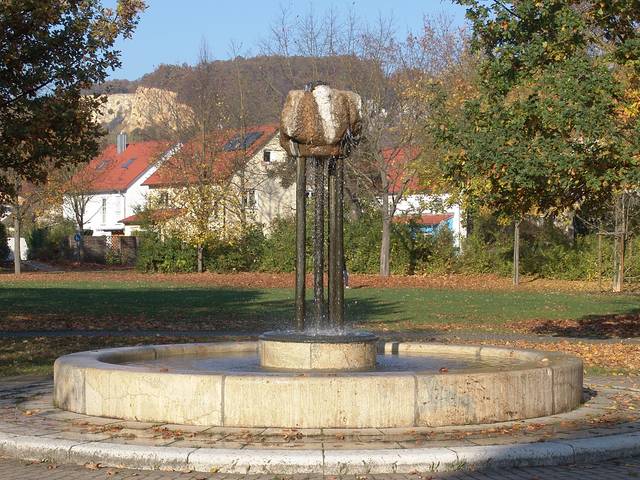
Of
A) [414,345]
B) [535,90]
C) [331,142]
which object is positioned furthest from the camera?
[535,90]

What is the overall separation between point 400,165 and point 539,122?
94.4 feet

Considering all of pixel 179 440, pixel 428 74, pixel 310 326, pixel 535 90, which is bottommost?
pixel 179 440

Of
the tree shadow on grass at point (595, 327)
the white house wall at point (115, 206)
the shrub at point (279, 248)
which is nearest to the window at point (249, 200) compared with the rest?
the shrub at point (279, 248)

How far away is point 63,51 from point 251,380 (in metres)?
11.8

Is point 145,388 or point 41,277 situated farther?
point 41,277

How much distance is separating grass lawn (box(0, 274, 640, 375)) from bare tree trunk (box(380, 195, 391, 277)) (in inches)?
257

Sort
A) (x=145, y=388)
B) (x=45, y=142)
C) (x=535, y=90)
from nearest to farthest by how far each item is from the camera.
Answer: (x=145, y=388) < (x=535, y=90) < (x=45, y=142)

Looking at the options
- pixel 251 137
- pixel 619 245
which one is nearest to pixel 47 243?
pixel 251 137

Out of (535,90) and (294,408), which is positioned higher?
(535,90)

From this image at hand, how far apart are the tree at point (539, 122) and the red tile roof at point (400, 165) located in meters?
26.6

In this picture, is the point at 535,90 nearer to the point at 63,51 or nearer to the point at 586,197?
the point at 586,197

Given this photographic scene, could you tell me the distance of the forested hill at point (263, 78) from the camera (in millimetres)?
49000

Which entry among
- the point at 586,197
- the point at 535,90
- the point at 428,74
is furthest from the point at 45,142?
the point at 428,74

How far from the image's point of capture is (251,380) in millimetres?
9461
